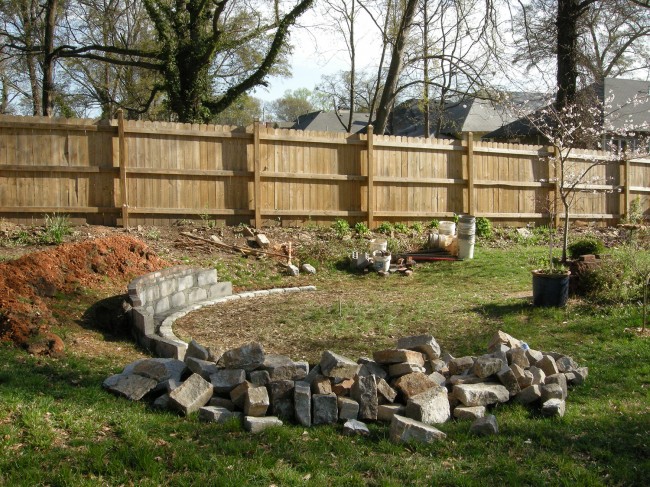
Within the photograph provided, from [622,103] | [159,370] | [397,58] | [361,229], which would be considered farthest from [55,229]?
[622,103]

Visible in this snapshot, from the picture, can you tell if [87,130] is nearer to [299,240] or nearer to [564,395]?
[299,240]

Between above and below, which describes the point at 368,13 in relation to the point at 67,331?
above

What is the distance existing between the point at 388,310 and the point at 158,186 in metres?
6.04

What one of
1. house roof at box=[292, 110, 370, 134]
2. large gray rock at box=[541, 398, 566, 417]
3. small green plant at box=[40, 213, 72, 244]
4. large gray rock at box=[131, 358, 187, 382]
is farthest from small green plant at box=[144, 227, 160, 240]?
house roof at box=[292, 110, 370, 134]

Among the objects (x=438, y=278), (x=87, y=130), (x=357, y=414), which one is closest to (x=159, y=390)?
(x=357, y=414)

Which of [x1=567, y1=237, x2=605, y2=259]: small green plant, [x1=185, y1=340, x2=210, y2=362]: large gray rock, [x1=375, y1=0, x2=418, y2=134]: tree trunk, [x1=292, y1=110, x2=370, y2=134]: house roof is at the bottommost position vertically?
[x1=185, y1=340, x2=210, y2=362]: large gray rock

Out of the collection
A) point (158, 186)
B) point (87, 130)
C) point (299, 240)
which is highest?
point (87, 130)

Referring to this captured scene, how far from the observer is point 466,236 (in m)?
11.5

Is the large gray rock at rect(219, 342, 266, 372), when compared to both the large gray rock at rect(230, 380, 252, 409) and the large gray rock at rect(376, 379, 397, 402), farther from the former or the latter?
the large gray rock at rect(376, 379, 397, 402)

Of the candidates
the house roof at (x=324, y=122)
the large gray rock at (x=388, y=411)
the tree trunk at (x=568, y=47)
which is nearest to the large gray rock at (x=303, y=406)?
the large gray rock at (x=388, y=411)

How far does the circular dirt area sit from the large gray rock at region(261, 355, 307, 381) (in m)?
1.19

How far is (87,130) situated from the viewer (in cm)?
1147

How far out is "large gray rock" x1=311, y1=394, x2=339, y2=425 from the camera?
3.97m

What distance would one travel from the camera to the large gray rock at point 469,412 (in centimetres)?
406
